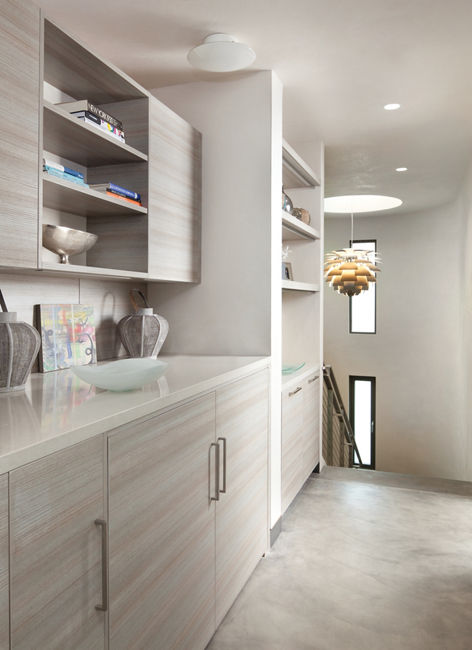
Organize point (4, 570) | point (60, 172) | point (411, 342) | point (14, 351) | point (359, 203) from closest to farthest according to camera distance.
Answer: point (4, 570) < point (14, 351) < point (60, 172) < point (359, 203) < point (411, 342)

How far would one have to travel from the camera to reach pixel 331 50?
2521mm

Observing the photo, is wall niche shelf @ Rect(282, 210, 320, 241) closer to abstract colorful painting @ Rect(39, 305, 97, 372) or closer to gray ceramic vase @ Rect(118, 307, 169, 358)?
gray ceramic vase @ Rect(118, 307, 169, 358)

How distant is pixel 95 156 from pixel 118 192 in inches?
9.4

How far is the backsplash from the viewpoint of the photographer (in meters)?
2.09

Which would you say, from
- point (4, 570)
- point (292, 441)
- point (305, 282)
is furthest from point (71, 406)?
point (305, 282)

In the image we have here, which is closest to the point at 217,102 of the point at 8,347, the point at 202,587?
the point at 8,347

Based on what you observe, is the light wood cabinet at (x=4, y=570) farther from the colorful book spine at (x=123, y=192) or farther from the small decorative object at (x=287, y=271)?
the small decorative object at (x=287, y=271)

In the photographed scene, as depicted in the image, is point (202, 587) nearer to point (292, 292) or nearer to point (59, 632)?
point (59, 632)

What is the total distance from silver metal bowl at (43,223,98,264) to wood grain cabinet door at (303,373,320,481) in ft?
6.39

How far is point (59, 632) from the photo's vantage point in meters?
1.09

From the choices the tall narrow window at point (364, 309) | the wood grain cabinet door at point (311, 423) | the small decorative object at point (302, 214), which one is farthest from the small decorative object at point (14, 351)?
the tall narrow window at point (364, 309)

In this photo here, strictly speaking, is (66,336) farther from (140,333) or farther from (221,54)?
(221,54)

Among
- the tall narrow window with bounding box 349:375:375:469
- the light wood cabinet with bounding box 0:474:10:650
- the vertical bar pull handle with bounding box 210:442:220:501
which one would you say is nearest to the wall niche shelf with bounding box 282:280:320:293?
the vertical bar pull handle with bounding box 210:442:220:501

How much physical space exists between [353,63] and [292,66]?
0.30 meters
